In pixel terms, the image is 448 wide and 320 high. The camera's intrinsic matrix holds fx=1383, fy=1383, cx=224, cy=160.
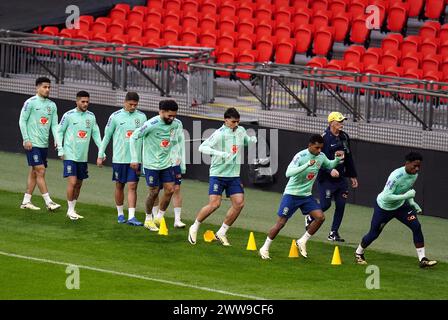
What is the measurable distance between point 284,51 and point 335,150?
925cm

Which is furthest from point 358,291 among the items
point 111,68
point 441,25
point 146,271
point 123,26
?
point 123,26

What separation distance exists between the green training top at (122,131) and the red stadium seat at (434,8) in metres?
10.7

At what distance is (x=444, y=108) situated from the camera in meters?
23.8

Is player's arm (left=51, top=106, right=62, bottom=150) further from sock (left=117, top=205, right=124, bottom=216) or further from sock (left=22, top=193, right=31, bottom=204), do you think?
sock (left=117, top=205, right=124, bottom=216)

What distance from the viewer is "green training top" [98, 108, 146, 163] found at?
21.7 m

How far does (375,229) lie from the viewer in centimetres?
1908

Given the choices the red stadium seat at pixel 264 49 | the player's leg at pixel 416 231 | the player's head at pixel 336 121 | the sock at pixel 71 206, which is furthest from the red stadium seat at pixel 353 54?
the player's leg at pixel 416 231

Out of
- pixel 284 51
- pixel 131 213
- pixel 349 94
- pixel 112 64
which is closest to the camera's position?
pixel 131 213

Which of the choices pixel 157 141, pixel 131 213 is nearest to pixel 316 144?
pixel 157 141

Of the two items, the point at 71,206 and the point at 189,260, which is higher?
the point at 71,206

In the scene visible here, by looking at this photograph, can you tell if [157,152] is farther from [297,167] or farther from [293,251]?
[293,251]

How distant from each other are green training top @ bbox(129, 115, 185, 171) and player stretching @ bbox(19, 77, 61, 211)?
1875 millimetres

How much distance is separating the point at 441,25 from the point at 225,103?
19.5 feet
